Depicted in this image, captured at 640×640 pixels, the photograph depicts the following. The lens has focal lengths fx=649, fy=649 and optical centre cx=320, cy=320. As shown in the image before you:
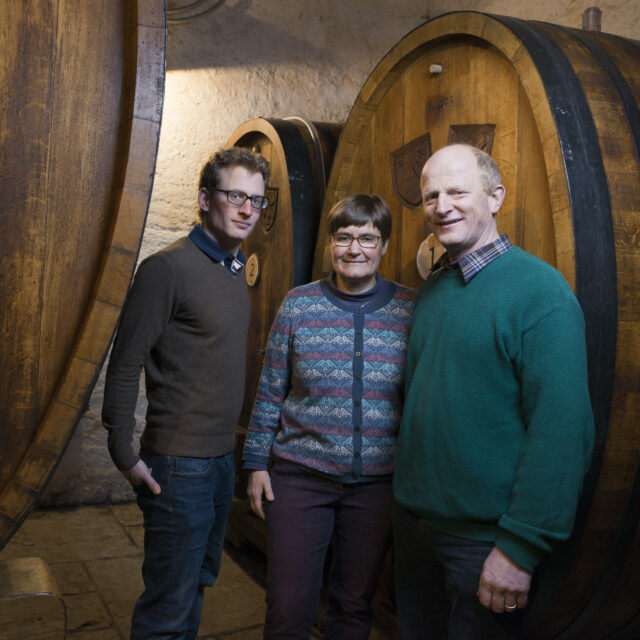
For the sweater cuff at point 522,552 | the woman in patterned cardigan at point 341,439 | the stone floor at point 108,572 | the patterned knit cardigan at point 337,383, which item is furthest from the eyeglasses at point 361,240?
the stone floor at point 108,572

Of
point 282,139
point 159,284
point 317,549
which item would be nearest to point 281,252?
point 282,139

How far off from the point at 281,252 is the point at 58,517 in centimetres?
229

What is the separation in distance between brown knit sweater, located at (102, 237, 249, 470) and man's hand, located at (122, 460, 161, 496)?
0.7 inches

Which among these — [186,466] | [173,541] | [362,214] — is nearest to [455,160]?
[362,214]

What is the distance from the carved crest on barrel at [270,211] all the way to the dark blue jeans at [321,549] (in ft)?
4.76

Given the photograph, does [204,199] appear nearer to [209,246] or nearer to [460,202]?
[209,246]

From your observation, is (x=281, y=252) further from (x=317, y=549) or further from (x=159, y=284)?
(x=317, y=549)

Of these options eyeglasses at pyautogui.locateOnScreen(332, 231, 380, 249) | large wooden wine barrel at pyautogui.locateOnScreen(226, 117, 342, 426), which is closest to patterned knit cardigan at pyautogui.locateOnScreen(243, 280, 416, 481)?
eyeglasses at pyautogui.locateOnScreen(332, 231, 380, 249)

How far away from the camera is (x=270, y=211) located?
3.04m

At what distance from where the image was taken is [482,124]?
6.19 ft

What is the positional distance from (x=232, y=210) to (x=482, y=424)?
38.2 inches

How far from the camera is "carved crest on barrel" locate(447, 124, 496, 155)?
185cm

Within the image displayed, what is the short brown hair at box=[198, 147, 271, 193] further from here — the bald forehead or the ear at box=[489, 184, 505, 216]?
the ear at box=[489, 184, 505, 216]

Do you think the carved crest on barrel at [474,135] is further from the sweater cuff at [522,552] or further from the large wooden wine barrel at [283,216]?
the sweater cuff at [522,552]
